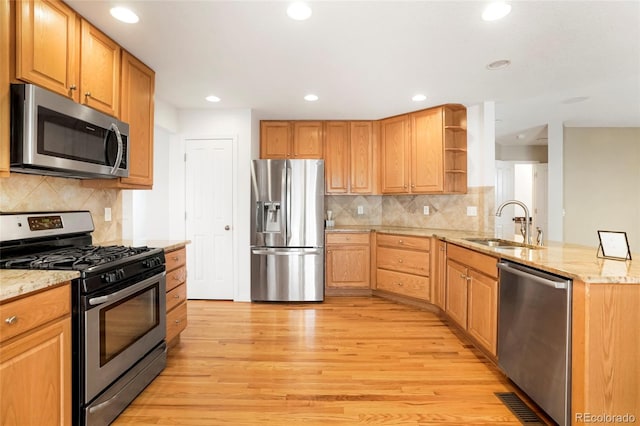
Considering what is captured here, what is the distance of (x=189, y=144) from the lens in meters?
4.03

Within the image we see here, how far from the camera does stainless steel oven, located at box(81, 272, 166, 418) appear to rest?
5.14 feet

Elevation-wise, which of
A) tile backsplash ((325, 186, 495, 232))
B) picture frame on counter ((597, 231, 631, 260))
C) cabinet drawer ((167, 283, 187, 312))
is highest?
tile backsplash ((325, 186, 495, 232))

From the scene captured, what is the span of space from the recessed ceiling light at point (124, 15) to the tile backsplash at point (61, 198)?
1.11m

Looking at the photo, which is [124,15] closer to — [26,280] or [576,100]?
[26,280]

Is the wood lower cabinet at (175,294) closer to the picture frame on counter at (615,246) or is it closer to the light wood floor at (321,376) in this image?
the light wood floor at (321,376)

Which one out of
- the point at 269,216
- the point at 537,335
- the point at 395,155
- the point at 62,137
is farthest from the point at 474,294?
the point at 62,137

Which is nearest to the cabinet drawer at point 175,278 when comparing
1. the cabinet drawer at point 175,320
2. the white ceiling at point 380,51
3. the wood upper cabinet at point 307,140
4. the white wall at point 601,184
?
the cabinet drawer at point 175,320

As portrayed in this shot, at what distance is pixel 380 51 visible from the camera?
8.10 feet

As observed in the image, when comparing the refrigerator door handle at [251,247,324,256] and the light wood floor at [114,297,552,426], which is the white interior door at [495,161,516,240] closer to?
the light wood floor at [114,297,552,426]

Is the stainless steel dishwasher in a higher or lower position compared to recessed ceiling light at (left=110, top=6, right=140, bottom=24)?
lower

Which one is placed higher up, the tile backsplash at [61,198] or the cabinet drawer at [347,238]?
the tile backsplash at [61,198]

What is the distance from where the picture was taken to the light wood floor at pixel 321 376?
1857 millimetres

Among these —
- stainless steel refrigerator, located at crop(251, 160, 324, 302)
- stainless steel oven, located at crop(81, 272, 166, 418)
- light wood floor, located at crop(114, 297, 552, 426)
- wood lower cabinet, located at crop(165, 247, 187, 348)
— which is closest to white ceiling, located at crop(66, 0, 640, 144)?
stainless steel refrigerator, located at crop(251, 160, 324, 302)

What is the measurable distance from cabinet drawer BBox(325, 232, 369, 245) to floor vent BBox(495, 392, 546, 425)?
2390 mm
